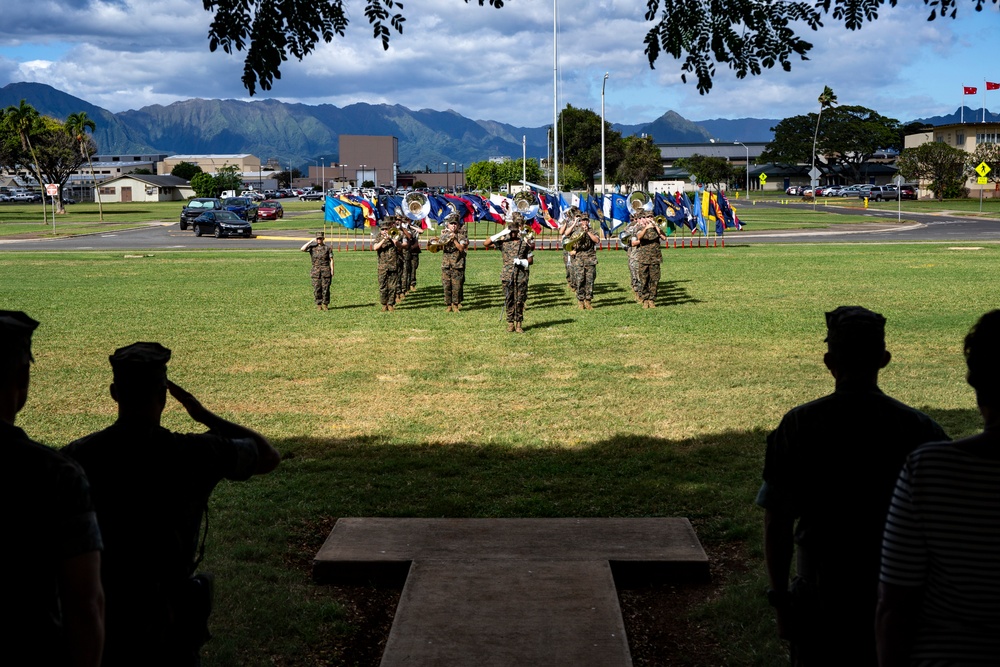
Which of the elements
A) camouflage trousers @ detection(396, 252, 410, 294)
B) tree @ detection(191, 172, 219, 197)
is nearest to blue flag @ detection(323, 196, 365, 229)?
camouflage trousers @ detection(396, 252, 410, 294)

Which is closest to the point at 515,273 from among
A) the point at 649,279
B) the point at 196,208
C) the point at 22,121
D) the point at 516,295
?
the point at 516,295

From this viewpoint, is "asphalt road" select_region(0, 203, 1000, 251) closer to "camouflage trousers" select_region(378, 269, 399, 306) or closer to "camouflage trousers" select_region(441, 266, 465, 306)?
"camouflage trousers" select_region(378, 269, 399, 306)

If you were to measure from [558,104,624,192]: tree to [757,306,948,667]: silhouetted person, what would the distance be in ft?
349

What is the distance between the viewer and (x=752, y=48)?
27.9 ft

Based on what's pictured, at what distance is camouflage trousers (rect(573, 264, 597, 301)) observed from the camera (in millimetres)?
21156

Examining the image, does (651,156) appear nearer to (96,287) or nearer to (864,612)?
(96,287)

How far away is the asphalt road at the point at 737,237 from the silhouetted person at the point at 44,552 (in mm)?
41360

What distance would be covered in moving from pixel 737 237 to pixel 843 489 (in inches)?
1749

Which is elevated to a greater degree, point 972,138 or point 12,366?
point 972,138

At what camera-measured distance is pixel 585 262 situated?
21062 millimetres

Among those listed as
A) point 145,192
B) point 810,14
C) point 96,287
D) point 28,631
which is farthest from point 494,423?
point 145,192

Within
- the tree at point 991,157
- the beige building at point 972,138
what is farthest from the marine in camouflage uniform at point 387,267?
the beige building at point 972,138

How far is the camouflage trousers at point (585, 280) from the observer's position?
21156 millimetres

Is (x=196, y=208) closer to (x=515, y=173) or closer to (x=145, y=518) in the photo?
(x=515, y=173)
